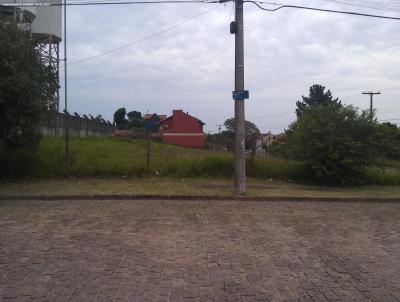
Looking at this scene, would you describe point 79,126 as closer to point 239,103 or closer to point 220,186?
point 220,186

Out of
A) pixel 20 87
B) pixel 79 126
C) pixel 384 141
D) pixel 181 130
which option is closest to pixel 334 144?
pixel 384 141

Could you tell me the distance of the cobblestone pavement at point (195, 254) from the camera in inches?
228

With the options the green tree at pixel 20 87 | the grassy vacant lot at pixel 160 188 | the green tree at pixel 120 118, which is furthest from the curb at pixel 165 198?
the green tree at pixel 120 118

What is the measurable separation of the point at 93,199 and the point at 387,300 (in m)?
9.61

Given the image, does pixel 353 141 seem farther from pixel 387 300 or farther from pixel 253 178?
pixel 387 300

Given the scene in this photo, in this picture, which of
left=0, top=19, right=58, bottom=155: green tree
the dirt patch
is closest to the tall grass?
left=0, top=19, right=58, bottom=155: green tree

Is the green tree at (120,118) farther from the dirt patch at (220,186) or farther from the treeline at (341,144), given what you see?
the dirt patch at (220,186)

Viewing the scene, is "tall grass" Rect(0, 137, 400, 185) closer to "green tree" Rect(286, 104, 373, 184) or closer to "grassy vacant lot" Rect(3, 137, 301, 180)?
"grassy vacant lot" Rect(3, 137, 301, 180)

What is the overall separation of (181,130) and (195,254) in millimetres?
74923

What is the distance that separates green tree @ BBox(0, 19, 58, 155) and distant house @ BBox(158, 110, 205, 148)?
63306 millimetres

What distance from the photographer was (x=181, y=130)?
8225cm

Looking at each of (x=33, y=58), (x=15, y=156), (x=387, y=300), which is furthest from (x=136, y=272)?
(x=15, y=156)

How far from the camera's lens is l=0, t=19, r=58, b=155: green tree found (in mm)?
13492

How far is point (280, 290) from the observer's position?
5.88m
